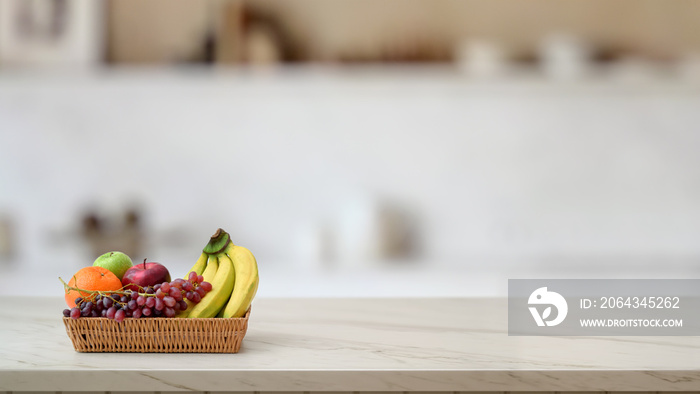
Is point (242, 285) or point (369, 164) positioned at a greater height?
point (369, 164)

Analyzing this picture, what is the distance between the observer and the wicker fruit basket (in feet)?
3.26

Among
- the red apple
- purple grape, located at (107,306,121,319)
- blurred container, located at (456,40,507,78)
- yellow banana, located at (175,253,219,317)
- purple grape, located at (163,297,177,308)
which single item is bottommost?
purple grape, located at (107,306,121,319)

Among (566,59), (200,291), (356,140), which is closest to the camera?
(200,291)

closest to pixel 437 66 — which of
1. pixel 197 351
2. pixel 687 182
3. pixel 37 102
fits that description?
pixel 687 182

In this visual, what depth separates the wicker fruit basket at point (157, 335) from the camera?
3.26 ft

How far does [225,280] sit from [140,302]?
133mm

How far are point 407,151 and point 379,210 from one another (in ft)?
1.07

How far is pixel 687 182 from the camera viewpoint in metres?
2.98

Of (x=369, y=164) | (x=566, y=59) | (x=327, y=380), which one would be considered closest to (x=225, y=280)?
(x=327, y=380)
